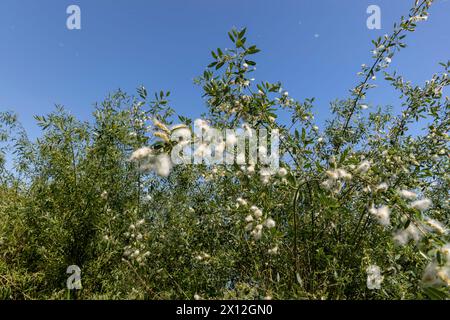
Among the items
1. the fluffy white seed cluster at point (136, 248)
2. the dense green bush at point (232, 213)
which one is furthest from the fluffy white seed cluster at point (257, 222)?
the fluffy white seed cluster at point (136, 248)

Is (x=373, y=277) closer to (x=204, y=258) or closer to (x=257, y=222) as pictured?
(x=257, y=222)

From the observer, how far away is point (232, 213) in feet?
9.65

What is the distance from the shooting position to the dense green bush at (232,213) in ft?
8.93

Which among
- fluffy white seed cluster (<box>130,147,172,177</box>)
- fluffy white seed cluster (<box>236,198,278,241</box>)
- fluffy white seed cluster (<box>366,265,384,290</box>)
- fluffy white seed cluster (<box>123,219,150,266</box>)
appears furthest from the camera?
fluffy white seed cluster (<box>123,219,150,266</box>)

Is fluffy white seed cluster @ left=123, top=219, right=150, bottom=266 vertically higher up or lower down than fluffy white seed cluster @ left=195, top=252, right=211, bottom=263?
higher up

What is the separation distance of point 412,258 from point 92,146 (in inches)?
158

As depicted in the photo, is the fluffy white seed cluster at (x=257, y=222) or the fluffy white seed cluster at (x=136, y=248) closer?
the fluffy white seed cluster at (x=257, y=222)

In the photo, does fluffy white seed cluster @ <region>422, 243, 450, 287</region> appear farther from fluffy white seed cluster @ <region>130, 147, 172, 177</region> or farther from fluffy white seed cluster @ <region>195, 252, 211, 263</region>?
fluffy white seed cluster @ <region>195, 252, 211, 263</region>

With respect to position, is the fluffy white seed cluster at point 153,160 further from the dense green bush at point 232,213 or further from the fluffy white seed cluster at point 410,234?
the fluffy white seed cluster at point 410,234

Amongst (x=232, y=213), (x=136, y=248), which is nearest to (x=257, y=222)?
(x=232, y=213)

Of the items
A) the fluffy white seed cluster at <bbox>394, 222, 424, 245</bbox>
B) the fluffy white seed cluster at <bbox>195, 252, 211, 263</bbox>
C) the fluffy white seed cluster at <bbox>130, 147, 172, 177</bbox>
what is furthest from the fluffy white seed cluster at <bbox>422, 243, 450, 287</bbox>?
the fluffy white seed cluster at <bbox>195, 252, 211, 263</bbox>

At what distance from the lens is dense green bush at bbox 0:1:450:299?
8.93 ft

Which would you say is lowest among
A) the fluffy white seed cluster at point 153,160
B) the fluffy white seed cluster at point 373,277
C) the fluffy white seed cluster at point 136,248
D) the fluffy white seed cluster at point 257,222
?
the fluffy white seed cluster at point 373,277
